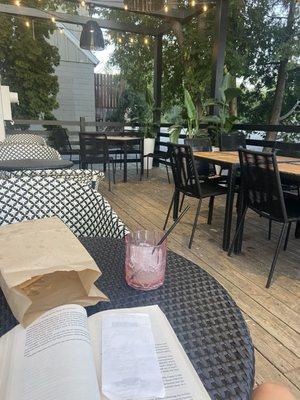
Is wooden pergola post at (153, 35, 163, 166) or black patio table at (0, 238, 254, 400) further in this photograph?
wooden pergola post at (153, 35, 163, 166)

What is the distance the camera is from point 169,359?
506mm

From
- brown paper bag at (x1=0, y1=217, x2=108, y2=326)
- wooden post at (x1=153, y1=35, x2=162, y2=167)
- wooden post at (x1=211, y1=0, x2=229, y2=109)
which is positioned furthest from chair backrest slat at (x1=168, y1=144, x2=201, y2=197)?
wooden post at (x1=153, y1=35, x2=162, y2=167)

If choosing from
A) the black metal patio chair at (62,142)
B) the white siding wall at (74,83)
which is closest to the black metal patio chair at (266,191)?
the black metal patio chair at (62,142)

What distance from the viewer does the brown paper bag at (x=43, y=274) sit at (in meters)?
0.57

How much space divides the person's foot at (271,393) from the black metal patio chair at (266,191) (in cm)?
140

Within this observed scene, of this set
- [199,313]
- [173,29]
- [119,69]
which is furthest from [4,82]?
[199,313]

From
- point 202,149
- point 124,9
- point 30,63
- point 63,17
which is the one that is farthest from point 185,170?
point 30,63

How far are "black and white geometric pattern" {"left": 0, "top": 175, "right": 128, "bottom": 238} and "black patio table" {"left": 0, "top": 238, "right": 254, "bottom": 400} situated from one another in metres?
0.41

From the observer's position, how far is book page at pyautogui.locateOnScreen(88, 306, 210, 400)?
0.45m

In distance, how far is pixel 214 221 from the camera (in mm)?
3330

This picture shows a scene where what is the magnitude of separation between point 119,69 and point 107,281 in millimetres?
7732

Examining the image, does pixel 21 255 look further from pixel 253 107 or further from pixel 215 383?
pixel 253 107

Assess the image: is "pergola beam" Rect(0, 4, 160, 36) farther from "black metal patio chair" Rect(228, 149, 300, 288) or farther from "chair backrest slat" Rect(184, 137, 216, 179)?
"black metal patio chair" Rect(228, 149, 300, 288)

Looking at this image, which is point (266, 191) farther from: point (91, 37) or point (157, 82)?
point (157, 82)
